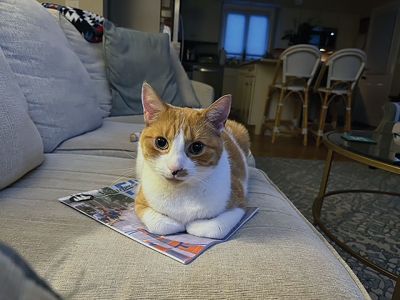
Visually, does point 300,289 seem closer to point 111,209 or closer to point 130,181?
point 111,209

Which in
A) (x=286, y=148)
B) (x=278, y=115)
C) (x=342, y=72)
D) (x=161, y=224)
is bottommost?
(x=286, y=148)

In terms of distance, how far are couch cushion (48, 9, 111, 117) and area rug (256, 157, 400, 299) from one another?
4.22 feet

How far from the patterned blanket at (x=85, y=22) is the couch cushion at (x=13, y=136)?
1.04 metres

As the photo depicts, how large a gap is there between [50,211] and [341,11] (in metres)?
Result: 7.71

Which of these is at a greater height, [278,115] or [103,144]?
[103,144]

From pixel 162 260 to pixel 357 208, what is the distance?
165cm

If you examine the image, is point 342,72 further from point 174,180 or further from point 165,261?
point 165,261

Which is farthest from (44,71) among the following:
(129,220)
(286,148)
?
(286,148)

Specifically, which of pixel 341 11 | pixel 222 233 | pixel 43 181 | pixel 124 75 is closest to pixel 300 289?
pixel 222 233

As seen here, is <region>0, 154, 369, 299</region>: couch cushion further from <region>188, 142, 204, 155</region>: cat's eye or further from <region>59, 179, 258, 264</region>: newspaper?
<region>188, 142, 204, 155</region>: cat's eye

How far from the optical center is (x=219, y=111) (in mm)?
698

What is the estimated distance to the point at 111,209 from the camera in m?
0.72

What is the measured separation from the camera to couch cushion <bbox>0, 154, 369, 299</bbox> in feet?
1.53

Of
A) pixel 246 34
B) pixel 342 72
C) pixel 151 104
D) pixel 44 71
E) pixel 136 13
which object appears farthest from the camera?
pixel 246 34
